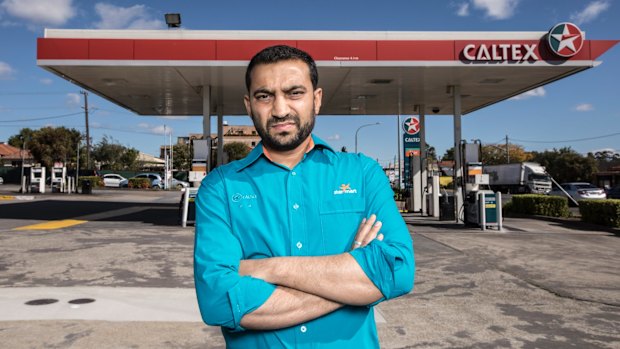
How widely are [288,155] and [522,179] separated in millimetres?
46270

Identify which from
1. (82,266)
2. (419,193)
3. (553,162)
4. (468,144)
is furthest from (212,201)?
(553,162)

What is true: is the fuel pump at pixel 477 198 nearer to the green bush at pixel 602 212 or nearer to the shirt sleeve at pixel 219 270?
the green bush at pixel 602 212

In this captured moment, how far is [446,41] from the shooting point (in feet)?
43.9

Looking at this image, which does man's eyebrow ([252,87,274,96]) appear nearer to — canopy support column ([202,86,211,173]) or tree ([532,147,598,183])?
canopy support column ([202,86,211,173])

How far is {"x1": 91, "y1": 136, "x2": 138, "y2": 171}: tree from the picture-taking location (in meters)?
76.4

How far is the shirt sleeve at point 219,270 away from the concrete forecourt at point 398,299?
2787mm

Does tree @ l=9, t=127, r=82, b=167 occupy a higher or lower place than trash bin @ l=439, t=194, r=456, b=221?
higher

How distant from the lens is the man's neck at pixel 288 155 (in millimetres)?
2035

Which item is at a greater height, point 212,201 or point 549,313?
point 212,201

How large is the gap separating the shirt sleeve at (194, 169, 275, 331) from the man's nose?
38 cm

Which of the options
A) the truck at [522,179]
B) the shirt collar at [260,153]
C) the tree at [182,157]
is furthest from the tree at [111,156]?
the shirt collar at [260,153]

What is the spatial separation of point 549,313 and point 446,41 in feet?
32.2

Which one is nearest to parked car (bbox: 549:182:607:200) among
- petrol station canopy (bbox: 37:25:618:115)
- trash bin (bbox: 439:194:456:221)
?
trash bin (bbox: 439:194:456:221)

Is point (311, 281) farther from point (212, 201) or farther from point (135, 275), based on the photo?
point (135, 275)
